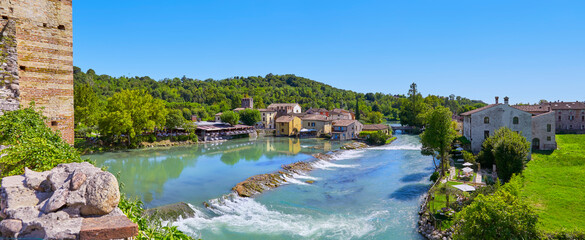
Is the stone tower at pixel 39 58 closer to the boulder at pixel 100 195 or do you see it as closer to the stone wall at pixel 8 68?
the stone wall at pixel 8 68

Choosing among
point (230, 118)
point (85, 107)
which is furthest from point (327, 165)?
point (230, 118)

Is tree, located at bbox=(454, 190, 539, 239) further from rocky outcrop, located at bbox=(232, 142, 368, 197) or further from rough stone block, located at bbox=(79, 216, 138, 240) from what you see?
rocky outcrop, located at bbox=(232, 142, 368, 197)

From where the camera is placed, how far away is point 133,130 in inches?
1608

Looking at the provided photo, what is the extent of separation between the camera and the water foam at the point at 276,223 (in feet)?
49.3

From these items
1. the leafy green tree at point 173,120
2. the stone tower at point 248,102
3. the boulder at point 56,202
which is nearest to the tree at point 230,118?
the leafy green tree at point 173,120

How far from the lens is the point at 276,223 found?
16062 millimetres

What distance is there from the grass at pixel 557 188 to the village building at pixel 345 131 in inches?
1191

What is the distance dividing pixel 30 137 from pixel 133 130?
119 ft

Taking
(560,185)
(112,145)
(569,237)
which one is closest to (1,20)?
(569,237)

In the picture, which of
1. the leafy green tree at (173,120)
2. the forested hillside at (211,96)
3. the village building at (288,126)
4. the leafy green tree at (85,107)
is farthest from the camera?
the village building at (288,126)

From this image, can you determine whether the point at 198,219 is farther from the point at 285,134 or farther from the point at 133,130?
the point at 285,134

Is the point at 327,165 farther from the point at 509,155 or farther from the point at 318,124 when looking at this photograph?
the point at 318,124

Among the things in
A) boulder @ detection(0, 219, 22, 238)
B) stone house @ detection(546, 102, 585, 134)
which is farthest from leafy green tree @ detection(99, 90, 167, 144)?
stone house @ detection(546, 102, 585, 134)

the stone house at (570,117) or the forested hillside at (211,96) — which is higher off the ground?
the forested hillside at (211,96)
